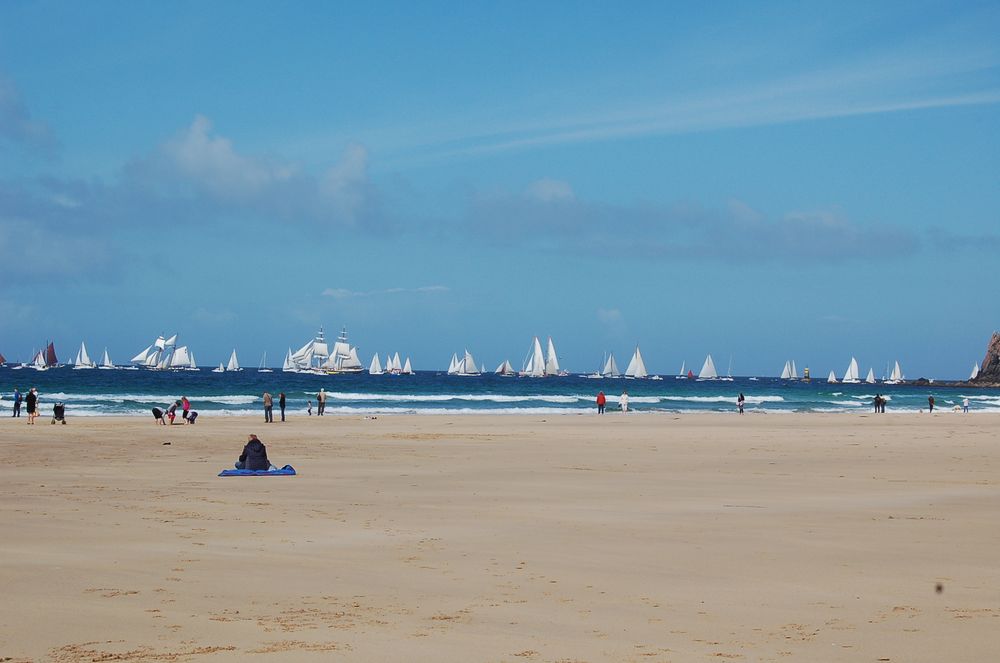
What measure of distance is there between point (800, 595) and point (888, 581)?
120 cm

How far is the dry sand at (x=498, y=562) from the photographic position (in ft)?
23.8

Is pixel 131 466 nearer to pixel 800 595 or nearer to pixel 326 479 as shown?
pixel 326 479

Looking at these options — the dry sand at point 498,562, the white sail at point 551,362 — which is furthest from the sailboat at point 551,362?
the dry sand at point 498,562

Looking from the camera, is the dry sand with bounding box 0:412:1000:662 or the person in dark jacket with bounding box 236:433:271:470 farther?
the person in dark jacket with bounding box 236:433:271:470

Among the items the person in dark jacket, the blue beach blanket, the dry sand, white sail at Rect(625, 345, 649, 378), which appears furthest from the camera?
white sail at Rect(625, 345, 649, 378)

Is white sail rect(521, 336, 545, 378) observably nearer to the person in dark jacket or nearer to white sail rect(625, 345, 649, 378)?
white sail rect(625, 345, 649, 378)

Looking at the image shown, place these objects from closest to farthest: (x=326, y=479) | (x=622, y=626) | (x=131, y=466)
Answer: (x=622, y=626)
(x=326, y=479)
(x=131, y=466)

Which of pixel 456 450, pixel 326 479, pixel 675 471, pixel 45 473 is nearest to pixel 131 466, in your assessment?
pixel 45 473

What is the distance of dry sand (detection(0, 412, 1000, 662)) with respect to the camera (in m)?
7.25

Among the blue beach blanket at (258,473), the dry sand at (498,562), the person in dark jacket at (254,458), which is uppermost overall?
the person in dark jacket at (254,458)

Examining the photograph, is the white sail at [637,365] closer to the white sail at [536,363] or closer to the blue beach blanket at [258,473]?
the white sail at [536,363]

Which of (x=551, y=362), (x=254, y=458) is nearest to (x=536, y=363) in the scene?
(x=551, y=362)

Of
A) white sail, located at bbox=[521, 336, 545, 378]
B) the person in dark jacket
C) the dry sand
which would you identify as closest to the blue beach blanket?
the person in dark jacket

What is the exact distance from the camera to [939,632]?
7523 millimetres
